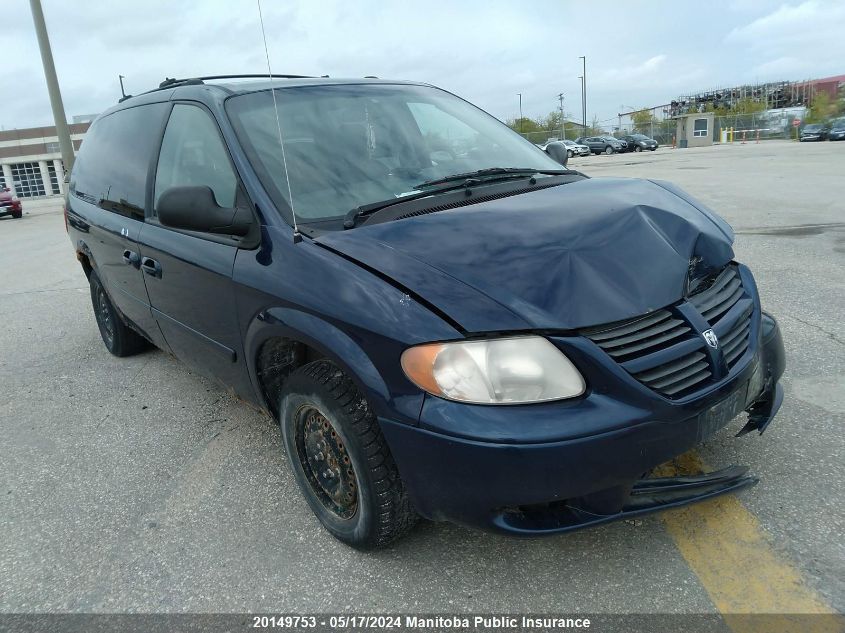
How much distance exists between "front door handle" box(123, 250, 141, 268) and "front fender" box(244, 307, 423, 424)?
1.38 meters

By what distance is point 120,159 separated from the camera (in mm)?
3918

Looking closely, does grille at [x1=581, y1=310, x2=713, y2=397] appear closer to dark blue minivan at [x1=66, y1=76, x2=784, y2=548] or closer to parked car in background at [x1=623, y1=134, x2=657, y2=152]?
dark blue minivan at [x1=66, y1=76, x2=784, y2=548]

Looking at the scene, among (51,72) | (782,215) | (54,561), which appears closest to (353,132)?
(54,561)

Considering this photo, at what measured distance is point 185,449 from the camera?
3322 millimetres

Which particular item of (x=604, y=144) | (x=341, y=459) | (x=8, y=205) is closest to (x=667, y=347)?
(x=341, y=459)

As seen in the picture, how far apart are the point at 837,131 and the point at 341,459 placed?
4673 cm

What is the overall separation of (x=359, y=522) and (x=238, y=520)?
2.26 feet

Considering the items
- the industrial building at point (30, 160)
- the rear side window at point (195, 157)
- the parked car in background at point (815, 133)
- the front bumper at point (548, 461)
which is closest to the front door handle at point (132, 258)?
the rear side window at point (195, 157)

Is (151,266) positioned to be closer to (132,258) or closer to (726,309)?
(132,258)

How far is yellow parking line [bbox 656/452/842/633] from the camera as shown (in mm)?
1909

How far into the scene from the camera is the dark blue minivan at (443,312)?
73.1 inches

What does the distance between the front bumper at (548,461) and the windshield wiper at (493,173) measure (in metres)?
1.19

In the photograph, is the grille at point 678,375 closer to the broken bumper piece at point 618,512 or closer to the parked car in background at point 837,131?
the broken bumper piece at point 618,512

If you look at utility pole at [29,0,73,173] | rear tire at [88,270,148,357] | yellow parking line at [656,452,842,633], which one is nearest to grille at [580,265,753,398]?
yellow parking line at [656,452,842,633]
